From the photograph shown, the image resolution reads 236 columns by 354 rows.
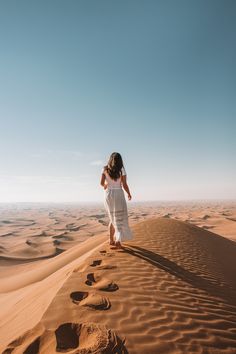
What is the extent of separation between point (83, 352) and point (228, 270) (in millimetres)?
5538

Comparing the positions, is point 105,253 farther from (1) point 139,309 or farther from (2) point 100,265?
(1) point 139,309

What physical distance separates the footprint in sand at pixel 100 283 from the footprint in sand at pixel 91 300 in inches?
12.1

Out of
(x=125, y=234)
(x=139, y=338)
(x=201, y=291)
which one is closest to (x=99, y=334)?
(x=139, y=338)

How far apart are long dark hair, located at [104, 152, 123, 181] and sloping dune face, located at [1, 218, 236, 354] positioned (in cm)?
191

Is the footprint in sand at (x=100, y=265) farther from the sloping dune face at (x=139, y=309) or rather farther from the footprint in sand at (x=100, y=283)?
the footprint in sand at (x=100, y=283)

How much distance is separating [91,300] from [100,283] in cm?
68

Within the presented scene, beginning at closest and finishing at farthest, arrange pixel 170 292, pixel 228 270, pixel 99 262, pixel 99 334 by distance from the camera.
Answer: pixel 99 334 → pixel 170 292 → pixel 99 262 → pixel 228 270

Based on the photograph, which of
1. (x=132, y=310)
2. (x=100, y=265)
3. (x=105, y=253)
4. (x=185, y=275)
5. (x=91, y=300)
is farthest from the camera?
(x=105, y=253)

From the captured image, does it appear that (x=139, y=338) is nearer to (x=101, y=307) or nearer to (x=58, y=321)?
(x=101, y=307)

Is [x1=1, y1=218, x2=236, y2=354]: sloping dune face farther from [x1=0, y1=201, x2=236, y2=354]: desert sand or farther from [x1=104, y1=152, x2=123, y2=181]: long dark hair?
[x1=104, y1=152, x2=123, y2=181]: long dark hair

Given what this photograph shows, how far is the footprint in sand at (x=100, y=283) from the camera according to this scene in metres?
4.27

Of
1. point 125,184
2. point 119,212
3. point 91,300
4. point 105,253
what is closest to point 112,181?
point 125,184

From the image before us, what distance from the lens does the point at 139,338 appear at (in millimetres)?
3062

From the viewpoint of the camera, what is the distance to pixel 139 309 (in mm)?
3693
